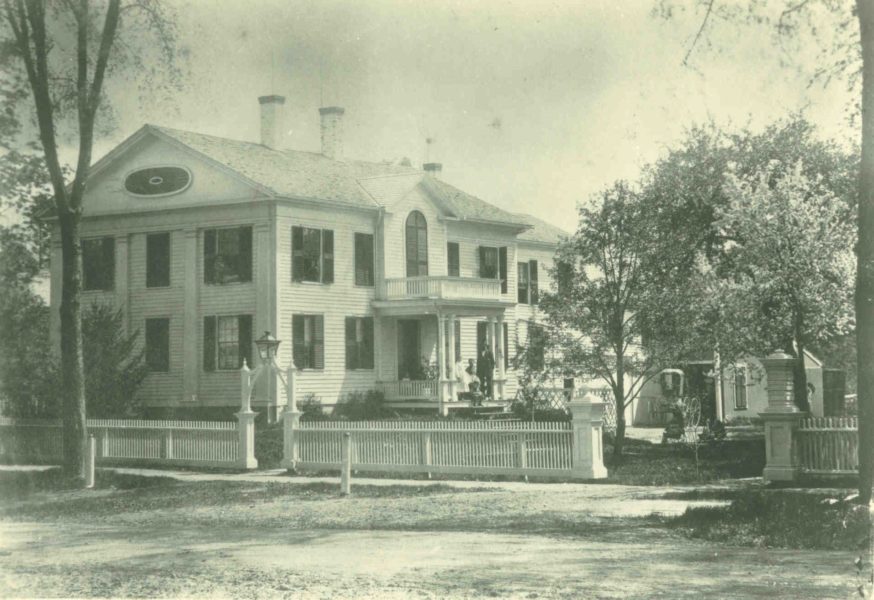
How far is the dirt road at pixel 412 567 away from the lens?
8.06 metres

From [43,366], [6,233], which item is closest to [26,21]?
[6,233]

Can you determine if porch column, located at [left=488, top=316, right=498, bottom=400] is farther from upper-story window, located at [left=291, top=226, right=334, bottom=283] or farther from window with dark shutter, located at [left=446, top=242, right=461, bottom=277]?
upper-story window, located at [left=291, top=226, right=334, bottom=283]

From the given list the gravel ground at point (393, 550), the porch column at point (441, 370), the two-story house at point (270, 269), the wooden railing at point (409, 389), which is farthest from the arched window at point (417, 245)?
the gravel ground at point (393, 550)

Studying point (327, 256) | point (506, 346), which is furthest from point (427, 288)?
point (506, 346)

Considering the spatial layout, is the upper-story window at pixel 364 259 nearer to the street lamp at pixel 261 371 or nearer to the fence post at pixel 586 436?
the street lamp at pixel 261 371

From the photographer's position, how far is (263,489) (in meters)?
17.0

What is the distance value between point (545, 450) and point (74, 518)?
24.1 feet

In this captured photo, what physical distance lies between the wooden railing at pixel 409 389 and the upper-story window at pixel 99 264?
8.87 metres

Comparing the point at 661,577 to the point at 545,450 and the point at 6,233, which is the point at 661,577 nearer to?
the point at 545,450

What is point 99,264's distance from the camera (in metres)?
31.8

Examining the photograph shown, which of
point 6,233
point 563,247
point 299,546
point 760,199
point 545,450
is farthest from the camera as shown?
point 760,199

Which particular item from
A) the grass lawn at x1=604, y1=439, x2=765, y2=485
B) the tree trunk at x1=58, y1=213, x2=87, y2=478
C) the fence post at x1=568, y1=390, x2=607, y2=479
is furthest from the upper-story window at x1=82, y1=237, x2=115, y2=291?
the fence post at x1=568, y1=390, x2=607, y2=479

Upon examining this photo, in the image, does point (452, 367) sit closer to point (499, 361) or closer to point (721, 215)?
point (499, 361)

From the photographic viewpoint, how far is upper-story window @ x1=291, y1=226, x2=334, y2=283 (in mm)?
30219
